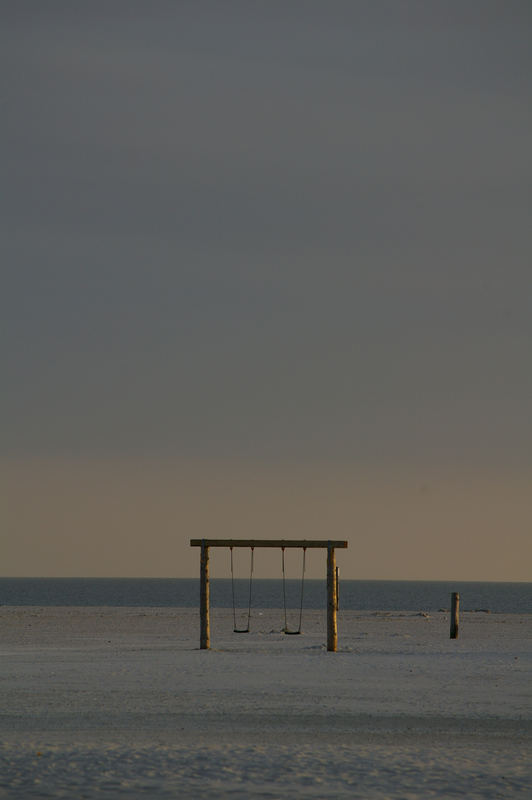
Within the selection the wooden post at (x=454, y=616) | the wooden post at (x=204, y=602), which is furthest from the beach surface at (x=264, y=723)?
the wooden post at (x=454, y=616)

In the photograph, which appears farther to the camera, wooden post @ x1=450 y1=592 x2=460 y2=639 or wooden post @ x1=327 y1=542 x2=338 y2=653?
wooden post @ x1=450 y1=592 x2=460 y2=639

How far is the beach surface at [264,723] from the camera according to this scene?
10.6m

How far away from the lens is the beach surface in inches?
418

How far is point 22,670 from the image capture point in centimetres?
2142

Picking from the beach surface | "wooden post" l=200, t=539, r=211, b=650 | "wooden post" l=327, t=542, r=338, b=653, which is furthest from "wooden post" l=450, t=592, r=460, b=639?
"wooden post" l=200, t=539, r=211, b=650

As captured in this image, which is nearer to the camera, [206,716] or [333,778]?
[333,778]

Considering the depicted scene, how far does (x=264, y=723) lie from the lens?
47.9 ft

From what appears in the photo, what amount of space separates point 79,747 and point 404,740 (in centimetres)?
387

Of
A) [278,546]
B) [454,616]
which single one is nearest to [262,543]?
[278,546]

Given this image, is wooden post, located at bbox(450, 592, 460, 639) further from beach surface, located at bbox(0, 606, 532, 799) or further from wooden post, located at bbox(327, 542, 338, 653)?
wooden post, located at bbox(327, 542, 338, 653)

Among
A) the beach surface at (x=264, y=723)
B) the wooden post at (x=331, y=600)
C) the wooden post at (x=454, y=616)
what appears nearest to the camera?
the beach surface at (x=264, y=723)

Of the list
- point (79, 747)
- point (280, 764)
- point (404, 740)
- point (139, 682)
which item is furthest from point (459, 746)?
point (139, 682)

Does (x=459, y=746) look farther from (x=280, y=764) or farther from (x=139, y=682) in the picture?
(x=139, y=682)

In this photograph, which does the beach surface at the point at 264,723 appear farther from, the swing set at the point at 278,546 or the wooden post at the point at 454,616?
the wooden post at the point at 454,616
